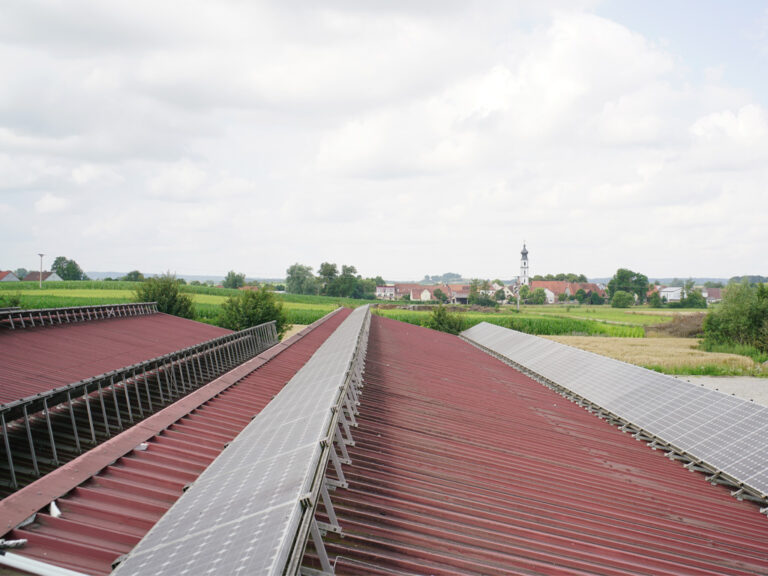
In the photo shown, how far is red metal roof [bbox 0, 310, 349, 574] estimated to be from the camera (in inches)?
139

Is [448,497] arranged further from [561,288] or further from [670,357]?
[561,288]

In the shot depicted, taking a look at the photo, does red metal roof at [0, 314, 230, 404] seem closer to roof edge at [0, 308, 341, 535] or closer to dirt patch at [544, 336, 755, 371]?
roof edge at [0, 308, 341, 535]

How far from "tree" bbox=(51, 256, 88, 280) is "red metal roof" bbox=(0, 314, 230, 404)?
452 feet

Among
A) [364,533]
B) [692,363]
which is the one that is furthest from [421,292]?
[364,533]

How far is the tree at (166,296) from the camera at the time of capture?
33.2 m

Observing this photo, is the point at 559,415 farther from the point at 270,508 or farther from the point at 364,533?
the point at 270,508

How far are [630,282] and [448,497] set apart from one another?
156m

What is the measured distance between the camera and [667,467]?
8898 millimetres

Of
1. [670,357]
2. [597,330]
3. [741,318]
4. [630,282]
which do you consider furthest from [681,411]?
[630,282]

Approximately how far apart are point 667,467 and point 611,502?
3.49m

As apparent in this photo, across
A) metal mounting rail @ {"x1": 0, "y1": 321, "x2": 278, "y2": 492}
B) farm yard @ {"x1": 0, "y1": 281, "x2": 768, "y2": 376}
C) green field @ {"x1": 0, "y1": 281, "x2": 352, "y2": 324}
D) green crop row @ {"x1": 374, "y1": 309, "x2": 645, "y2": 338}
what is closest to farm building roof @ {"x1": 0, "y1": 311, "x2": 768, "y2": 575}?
metal mounting rail @ {"x1": 0, "y1": 321, "x2": 278, "y2": 492}

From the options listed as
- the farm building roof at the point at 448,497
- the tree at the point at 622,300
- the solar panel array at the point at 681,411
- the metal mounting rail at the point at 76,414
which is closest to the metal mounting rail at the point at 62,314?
the metal mounting rail at the point at 76,414

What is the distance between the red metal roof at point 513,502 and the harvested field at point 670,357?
98.8 ft

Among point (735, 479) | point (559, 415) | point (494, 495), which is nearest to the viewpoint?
point (494, 495)
